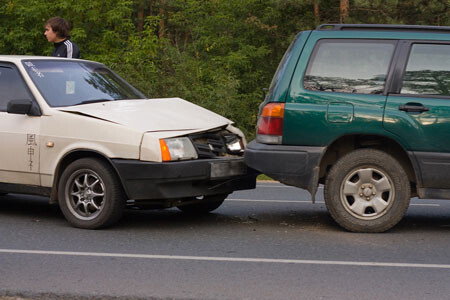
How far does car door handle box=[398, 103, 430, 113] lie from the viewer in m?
7.09

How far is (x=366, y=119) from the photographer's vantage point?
7109mm

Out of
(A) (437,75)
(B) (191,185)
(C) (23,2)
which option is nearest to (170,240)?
(B) (191,185)

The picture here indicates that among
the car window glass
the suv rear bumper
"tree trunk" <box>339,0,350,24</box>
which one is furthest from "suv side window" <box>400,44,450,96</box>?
"tree trunk" <box>339,0,350,24</box>

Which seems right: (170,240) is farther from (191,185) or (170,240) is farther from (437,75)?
(437,75)

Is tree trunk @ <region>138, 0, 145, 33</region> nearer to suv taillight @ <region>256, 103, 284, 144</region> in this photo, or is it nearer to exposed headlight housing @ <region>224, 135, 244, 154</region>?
exposed headlight housing @ <region>224, 135, 244, 154</region>

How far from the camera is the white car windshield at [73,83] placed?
25.6 feet

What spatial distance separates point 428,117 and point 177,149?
2329 mm

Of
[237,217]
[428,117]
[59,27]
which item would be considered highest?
[59,27]

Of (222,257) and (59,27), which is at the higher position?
(59,27)

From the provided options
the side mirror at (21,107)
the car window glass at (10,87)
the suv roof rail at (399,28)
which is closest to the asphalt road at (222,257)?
the side mirror at (21,107)

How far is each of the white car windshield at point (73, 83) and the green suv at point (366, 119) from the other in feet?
6.03

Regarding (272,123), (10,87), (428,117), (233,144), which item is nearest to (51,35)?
(10,87)

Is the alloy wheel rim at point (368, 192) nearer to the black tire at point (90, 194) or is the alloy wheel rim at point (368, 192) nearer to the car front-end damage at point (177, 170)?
the car front-end damage at point (177, 170)

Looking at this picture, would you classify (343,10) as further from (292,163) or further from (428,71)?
A: (292,163)
